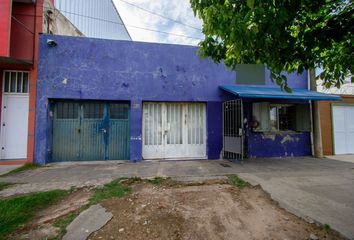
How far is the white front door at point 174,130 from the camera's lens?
6.91 meters

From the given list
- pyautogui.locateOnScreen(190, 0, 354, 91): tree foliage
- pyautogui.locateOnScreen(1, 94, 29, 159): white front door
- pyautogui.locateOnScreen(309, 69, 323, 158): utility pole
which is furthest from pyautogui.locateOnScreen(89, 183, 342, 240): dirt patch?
pyautogui.locateOnScreen(309, 69, 323, 158): utility pole

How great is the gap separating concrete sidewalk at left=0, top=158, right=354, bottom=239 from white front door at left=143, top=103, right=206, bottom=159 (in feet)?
2.01

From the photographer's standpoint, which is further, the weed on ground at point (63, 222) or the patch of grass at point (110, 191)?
the patch of grass at point (110, 191)

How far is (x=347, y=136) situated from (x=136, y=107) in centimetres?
1003

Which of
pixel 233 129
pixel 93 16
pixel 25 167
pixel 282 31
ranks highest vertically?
pixel 93 16

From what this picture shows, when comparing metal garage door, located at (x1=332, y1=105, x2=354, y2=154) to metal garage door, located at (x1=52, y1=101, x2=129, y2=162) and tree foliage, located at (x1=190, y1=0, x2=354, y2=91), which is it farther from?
metal garage door, located at (x1=52, y1=101, x2=129, y2=162)

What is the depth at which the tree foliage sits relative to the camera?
2277 millimetres

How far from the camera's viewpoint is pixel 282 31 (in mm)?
2441

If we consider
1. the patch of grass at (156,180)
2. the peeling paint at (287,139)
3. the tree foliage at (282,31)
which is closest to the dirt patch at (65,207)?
the patch of grass at (156,180)

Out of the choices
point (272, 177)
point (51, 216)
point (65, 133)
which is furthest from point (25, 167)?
point (272, 177)

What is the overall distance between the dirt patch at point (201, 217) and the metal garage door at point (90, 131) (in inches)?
128

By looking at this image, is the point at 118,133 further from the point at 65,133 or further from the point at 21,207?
the point at 21,207

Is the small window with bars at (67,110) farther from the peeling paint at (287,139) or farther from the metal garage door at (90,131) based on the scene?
the peeling paint at (287,139)

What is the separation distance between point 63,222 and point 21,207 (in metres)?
1.12
